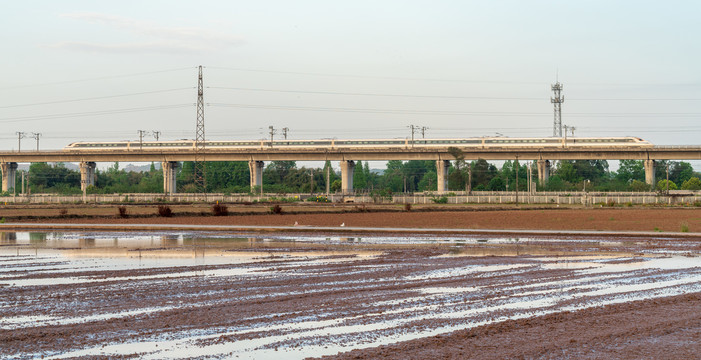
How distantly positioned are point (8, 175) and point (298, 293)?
129m

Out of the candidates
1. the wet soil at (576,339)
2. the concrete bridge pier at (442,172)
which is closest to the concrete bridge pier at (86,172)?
the concrete bridge pier at (442,172)

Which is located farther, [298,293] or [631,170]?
[631,170]

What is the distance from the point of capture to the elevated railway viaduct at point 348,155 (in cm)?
10900

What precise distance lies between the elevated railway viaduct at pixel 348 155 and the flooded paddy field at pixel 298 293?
83.3 meters

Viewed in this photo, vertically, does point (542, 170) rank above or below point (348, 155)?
below

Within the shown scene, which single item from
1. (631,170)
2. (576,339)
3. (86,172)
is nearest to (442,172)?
(86,172)

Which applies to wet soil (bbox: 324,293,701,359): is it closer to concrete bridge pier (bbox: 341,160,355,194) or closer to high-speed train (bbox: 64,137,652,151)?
high-speed train (bbox: 64,137,652,151)

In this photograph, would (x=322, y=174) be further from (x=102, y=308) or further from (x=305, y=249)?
(x=102, y=308)

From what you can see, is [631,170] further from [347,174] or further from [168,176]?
[168,176]

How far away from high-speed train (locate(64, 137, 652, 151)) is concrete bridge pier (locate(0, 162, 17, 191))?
12.6 m

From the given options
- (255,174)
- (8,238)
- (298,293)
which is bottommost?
(298,293)

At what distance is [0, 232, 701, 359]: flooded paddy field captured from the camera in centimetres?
1180

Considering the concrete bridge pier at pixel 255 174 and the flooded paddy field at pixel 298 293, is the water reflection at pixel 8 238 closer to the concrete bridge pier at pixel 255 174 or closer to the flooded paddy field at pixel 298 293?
the flooded paddy field at pixel 298 293

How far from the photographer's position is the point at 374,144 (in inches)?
4678
